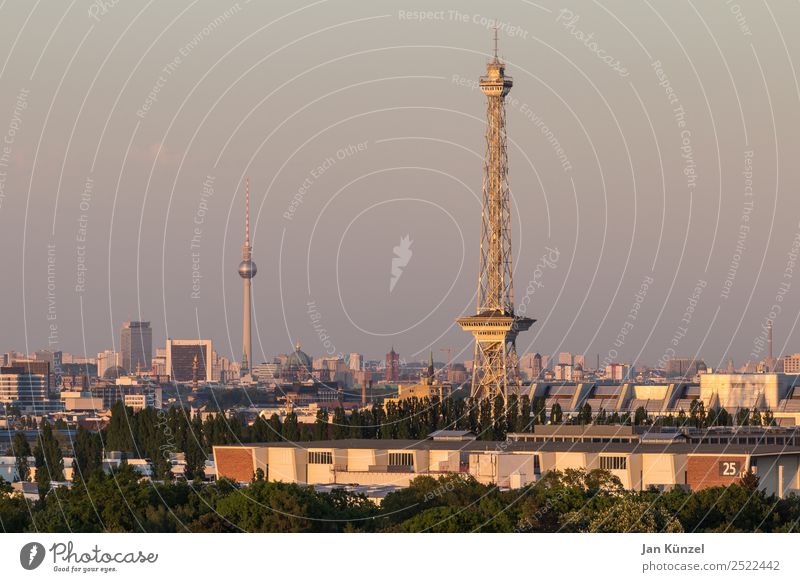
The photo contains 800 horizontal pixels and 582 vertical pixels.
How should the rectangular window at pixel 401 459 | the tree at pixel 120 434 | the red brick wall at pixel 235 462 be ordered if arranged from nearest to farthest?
the rectangular window at pixel 401 459
the red brick wall at pixel 235 462
the tree at pixel 120 434

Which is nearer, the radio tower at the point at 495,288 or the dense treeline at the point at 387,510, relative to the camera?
the dense treeline at the point at 387,510

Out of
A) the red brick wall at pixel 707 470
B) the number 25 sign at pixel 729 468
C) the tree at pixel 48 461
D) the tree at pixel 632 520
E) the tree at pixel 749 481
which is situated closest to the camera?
the tree at pixel 632 520

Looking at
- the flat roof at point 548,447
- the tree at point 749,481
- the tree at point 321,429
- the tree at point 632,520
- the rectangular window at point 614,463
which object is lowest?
the tree at point 632,520

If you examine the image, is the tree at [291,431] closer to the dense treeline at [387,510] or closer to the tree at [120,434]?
the tree at [120,434]

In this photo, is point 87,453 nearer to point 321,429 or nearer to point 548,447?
point 321,429

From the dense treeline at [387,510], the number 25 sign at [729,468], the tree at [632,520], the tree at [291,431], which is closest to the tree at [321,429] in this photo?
the tree at [291,431]

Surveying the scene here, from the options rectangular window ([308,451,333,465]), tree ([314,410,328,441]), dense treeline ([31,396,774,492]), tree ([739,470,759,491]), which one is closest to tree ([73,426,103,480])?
dense treeline ([31,396,774,492])
